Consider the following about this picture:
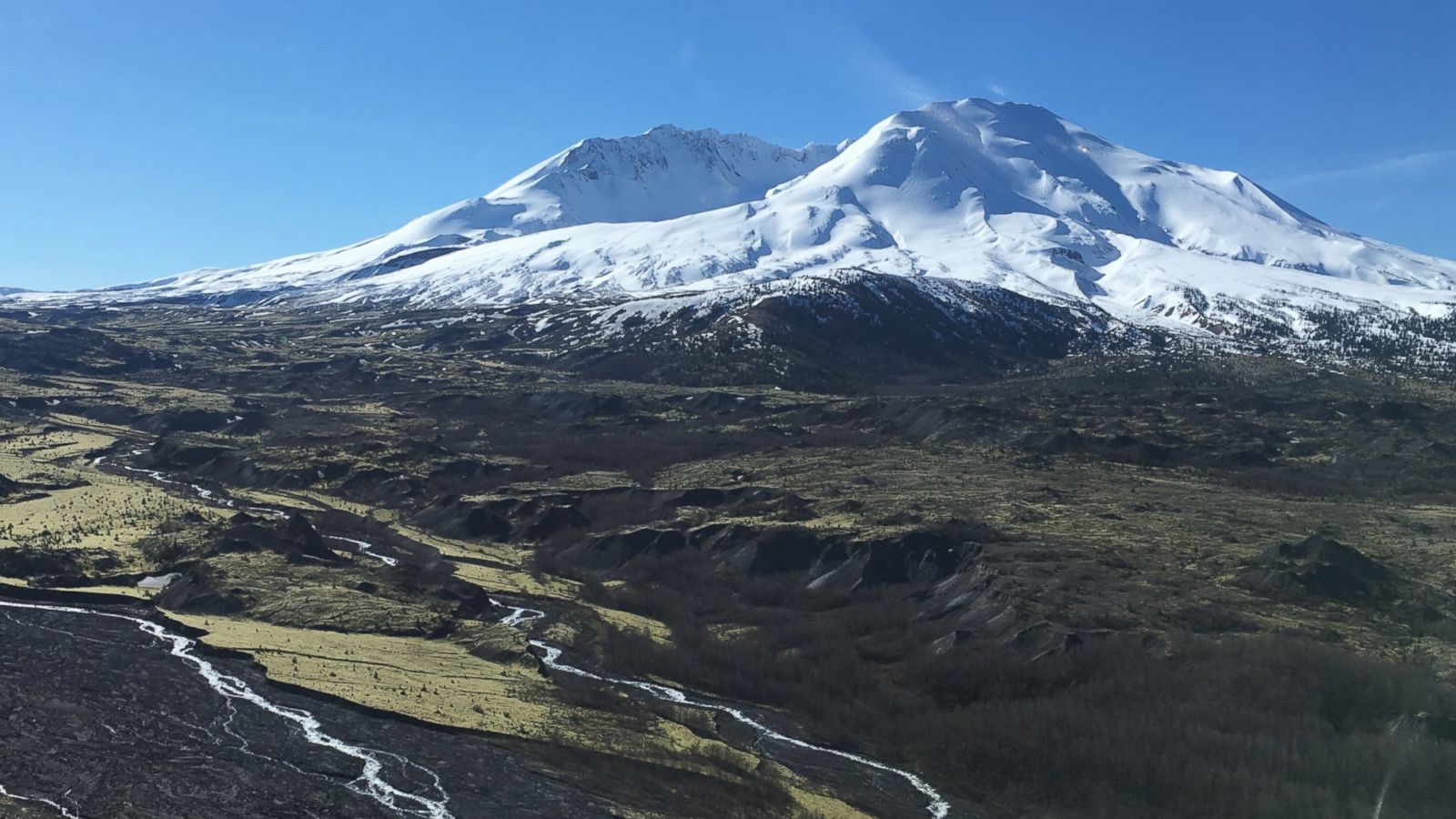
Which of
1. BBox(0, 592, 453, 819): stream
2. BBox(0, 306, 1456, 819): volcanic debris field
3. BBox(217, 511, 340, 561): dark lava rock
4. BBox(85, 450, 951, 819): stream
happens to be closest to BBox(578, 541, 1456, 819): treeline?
BBox(0, 306, 1456, 819): volcanic debris field

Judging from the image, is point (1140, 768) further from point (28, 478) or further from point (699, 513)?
point (28, 478)

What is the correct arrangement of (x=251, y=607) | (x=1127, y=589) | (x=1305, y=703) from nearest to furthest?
(x=1305, y=703), (x=251, y=607), (x=1127, y=589)

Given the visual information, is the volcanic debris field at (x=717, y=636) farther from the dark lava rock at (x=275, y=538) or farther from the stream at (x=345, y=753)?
the dark lava rock at (x=275, y=538)

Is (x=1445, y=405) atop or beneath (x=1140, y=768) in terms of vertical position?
atop

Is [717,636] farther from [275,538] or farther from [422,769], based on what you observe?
[422,769]

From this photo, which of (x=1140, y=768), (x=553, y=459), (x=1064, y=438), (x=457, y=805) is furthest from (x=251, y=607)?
(x=1064, y=438)

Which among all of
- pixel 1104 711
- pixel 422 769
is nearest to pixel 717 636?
pixel 1104 711
